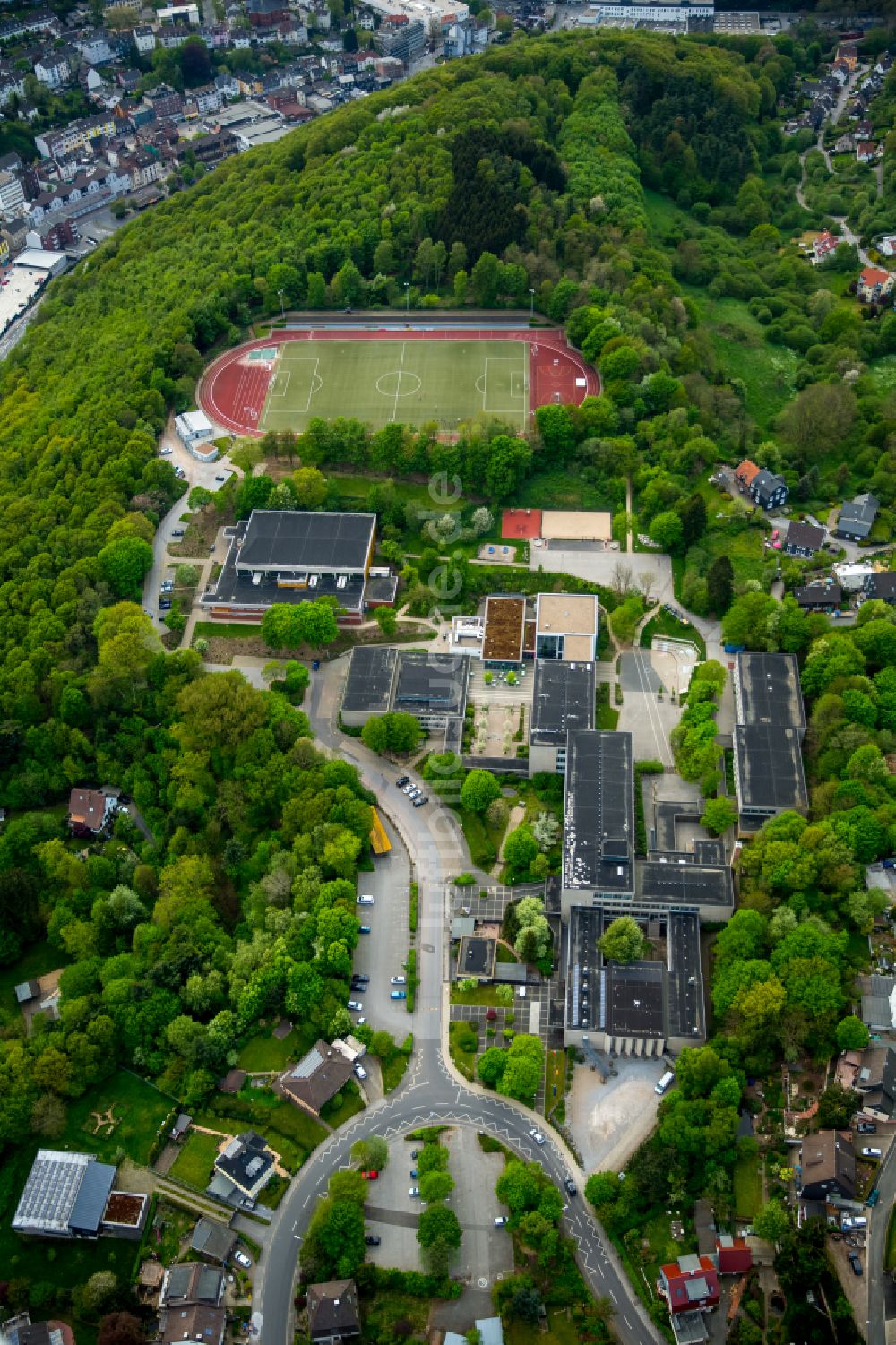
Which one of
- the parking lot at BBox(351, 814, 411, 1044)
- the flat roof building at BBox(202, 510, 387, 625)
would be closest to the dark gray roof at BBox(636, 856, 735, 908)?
the parking lot at BBox(351, 814, 411, 1044)

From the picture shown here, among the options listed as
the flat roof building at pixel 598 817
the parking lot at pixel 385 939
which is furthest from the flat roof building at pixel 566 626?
the parking lot at pixel 385 939

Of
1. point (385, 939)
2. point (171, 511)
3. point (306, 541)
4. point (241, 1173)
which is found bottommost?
point (241, 1173)

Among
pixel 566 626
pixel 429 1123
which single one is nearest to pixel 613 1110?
pixel 429 1123

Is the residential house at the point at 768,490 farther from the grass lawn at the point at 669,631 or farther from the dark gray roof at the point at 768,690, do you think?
the dark gray roof at the point at 768,690

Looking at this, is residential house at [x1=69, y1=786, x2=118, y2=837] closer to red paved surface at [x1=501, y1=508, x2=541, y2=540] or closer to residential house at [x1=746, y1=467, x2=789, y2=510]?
red paved surface at [x1=501, y1=508, x2=541, y2=540]

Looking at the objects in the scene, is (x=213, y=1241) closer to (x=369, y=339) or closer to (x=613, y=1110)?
(x=613, y=1110)
